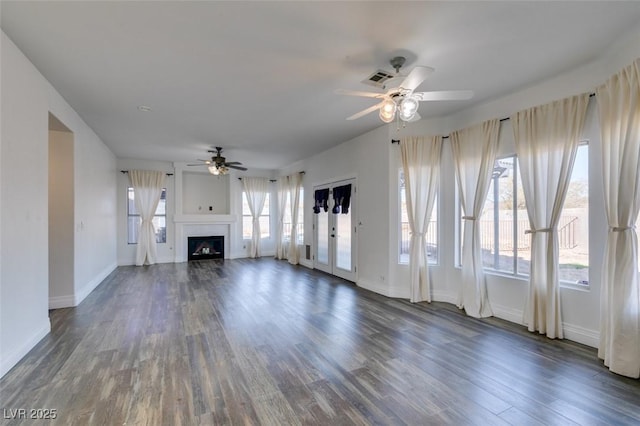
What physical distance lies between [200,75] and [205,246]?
6.57 m

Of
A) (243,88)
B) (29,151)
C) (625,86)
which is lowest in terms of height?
(29,151)

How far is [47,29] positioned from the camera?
2.37 metres

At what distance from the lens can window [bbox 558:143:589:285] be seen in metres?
3.10

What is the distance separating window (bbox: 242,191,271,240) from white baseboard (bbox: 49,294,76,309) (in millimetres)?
5152

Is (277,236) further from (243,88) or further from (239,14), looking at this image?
(239,14)

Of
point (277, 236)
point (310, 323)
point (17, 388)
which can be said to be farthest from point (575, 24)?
point (277, 236)

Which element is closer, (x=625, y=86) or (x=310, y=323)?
(x=625, y=86)

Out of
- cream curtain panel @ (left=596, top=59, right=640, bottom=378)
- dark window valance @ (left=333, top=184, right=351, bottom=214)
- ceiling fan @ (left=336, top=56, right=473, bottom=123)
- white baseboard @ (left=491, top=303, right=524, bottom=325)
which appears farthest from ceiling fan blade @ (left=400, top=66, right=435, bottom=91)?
dark window valance @ (left=333, top=184, right=351, bottom=214)

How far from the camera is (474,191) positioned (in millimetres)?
4109

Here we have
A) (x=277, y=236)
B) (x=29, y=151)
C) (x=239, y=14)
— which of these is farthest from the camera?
(x=277, y=236)

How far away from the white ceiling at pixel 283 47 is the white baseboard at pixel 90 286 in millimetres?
2812

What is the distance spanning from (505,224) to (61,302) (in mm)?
6472

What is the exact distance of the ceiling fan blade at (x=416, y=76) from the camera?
226 centimetres

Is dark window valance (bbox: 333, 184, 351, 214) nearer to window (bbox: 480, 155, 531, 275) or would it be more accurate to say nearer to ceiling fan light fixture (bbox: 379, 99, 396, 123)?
window (bbox: 480, 155, 531, 275)
